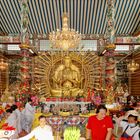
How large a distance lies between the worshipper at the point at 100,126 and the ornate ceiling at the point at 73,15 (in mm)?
11120

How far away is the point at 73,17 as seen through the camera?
615 inches

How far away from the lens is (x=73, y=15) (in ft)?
50.8

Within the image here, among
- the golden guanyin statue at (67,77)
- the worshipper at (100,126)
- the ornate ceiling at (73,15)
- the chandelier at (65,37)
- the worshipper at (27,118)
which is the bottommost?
the worshipper at (27,118)

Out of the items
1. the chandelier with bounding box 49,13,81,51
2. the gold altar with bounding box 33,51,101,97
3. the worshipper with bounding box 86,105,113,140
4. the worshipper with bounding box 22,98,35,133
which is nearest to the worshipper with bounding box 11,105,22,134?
the worshipper with bounding box 22,98,35,133

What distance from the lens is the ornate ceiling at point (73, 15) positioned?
14.5 metres

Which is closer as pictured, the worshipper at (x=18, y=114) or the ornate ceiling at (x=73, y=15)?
the worshipper at (x=18, y=114)

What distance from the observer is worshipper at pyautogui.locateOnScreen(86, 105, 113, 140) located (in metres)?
3.83

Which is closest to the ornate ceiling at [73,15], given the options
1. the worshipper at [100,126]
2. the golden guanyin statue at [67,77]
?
the golden guanyin statue at [67,77]

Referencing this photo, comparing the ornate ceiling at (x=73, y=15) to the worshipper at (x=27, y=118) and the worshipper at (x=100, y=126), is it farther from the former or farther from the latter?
the worshipper at (x=100, y=126)

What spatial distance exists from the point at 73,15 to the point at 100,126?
40.1 feet

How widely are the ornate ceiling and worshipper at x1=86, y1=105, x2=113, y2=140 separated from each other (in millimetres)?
11120

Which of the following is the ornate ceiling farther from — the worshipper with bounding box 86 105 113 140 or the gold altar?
the worshipper with bounding box 86 105 113 140

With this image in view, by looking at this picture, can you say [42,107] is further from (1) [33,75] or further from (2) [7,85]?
(2) [7,85]

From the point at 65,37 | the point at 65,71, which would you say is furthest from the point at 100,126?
the point at 65,71
